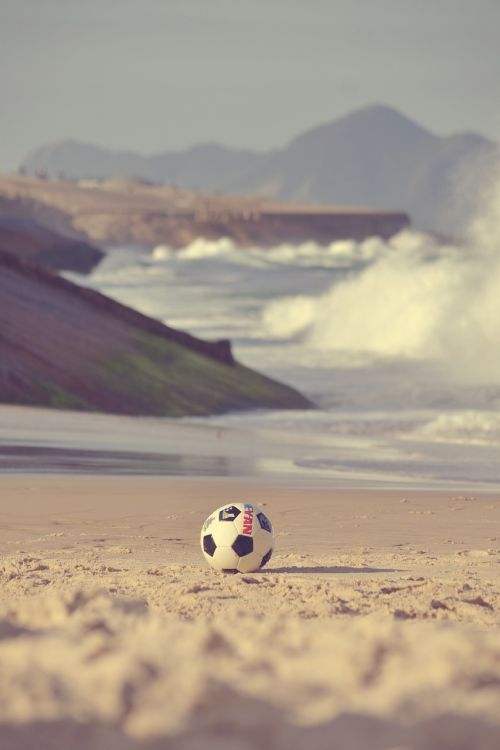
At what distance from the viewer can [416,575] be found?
8125mm

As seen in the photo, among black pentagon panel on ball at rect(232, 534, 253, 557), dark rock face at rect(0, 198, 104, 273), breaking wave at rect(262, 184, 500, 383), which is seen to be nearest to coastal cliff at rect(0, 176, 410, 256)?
dark rock face at rect(0, 198, 104, 273)

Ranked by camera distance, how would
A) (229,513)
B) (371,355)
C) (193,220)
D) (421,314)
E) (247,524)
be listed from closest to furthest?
(247,524) → (229,513) → (371,355) → (421,314) → (193,220)

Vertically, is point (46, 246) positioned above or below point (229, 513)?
above

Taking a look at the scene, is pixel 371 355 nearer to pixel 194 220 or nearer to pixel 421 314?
pixel 421 314

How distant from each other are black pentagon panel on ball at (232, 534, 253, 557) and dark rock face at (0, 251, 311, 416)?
460 inches

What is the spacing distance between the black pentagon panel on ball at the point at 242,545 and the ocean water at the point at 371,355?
5.51 m

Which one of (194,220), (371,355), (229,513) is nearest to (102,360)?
(229,513)

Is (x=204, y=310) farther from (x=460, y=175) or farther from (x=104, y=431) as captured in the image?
(x=104, y=431)

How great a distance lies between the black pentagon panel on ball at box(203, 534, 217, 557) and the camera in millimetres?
8234

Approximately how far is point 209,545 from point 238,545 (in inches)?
6.5

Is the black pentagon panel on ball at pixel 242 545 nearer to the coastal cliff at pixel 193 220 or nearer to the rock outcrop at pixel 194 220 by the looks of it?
the coastal cliff at pixel 193 220

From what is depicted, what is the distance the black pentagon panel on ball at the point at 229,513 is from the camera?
8297 millimetres

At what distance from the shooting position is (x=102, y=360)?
22.5 meters

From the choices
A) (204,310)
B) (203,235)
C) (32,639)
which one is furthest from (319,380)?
(203,235)
